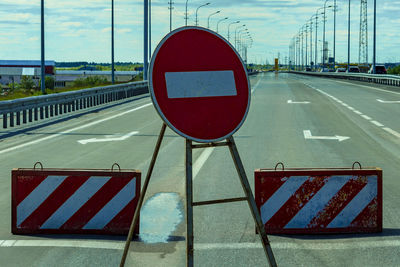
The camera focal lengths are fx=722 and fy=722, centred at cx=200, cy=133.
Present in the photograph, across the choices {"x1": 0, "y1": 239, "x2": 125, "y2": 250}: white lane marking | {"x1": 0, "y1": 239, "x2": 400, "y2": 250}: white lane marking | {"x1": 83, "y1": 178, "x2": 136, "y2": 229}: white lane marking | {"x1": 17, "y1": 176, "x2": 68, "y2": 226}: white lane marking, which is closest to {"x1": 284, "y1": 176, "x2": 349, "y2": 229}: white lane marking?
{"x1": 0, "y1": 239, "x2": 400, "y2": 250}: white lane marking

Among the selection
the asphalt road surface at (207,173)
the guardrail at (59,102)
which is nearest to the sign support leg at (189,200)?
the asphalt road surface at (207,173)

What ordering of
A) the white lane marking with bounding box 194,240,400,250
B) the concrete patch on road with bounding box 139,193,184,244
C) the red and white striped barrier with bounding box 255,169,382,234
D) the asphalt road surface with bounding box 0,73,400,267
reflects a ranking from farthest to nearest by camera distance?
the red and white striped barrier with bounding box 255,169,382,234
the concrete patch on road with bounding box 139,193,184,244
the white lane marking with bounding box 194,240,400,250
the asphalt road surface with bounding box 0,73,400,267

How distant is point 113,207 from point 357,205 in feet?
7.97

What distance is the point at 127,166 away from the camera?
11891 mm

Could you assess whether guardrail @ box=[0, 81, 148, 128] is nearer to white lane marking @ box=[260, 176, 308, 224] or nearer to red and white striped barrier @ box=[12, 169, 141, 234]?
red and white striped barrier @ box=[12, 169, 141, 234]

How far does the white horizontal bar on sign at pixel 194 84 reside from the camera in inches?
195

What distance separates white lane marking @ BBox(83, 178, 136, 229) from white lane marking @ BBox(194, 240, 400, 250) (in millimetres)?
896

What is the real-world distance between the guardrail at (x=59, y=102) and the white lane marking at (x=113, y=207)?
12.5 m

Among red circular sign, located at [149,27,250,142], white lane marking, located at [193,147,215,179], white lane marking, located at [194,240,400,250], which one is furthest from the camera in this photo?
white lane marking, located at [193,147,215,179]

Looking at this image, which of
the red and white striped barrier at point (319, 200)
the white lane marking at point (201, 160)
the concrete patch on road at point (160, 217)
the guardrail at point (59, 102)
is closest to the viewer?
the concrete patch on road at point (160, 217)

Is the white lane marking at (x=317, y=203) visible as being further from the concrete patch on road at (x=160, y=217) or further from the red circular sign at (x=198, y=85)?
the red circular sign at (x=198, y=85)

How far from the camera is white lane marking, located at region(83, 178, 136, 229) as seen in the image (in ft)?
23.2

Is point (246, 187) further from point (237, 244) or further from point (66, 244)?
point (66, 244)

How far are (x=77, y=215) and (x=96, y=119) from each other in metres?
16.4
